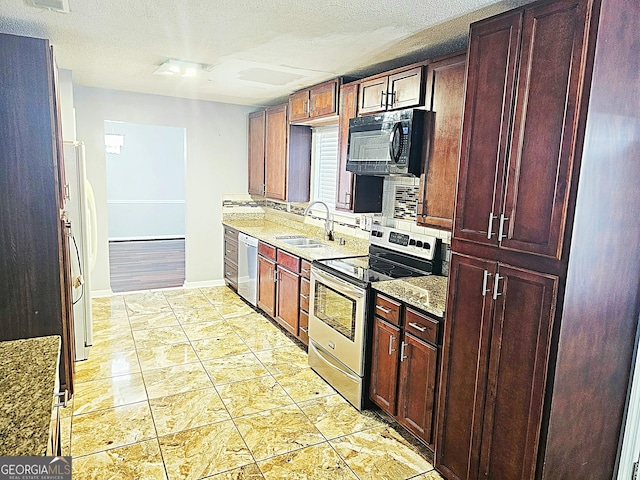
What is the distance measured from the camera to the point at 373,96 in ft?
10.6

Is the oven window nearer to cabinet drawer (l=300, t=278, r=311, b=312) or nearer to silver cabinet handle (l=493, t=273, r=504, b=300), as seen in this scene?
cabinet drawer (l=300, t=278, r=311, b=312)

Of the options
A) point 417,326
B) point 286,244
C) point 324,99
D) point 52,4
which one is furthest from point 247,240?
point 52,4

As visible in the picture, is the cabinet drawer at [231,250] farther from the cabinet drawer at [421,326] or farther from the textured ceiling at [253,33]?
the cabinet drawer at [421,326]

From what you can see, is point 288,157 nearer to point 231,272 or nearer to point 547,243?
point 231,272

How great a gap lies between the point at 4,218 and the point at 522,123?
2.81 meters

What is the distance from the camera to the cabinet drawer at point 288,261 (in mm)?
3926

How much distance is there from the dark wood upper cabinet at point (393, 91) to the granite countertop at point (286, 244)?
3.88 ft

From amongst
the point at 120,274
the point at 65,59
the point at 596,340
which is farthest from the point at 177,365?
the point at 120,274

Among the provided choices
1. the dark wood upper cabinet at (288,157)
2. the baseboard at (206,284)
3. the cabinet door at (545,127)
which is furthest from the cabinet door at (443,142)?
the baseboard at (206,284)

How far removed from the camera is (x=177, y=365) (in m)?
3.58

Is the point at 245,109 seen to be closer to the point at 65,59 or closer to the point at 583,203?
the point at 65,59

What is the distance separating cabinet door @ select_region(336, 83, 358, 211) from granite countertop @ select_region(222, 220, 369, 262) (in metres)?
0.44

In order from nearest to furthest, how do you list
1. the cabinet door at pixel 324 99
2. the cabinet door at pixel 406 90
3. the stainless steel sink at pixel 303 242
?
the cabinet door at pixel 406 90, the cabinet door at pixel 324 99, the stainless steel sink at pixel 303 242

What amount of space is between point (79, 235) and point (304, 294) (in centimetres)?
185
